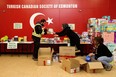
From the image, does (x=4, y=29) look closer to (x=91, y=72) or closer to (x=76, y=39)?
(x=76, y=39)

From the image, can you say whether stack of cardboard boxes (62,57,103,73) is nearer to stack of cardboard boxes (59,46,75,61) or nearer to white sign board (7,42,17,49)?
stack of cardboard boxes (59,46,75,61)

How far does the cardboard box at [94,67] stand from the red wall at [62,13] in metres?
2.72

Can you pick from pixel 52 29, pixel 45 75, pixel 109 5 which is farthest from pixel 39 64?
pixel 109 5

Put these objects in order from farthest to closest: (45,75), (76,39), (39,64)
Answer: (76,39) < (39,64) < (45,75)

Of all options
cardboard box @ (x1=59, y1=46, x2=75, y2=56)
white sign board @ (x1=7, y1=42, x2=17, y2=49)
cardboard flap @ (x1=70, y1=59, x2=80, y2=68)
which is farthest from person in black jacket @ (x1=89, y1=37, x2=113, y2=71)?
white sign board @ (x1=7, y1=42, x2=17, y2=49)

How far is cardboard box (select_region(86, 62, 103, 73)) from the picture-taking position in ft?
15.8

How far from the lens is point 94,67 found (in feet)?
15.8

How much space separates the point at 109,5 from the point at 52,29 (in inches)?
94.4

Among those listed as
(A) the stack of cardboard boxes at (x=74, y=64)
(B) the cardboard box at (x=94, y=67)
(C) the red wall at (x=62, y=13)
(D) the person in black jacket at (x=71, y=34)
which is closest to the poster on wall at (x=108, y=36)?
(D) the person in black jacket at (x=71, y=34)

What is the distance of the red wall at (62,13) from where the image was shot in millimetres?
7379

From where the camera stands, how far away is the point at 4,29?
24.6ft

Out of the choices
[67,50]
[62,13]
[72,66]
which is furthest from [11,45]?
[72,66]

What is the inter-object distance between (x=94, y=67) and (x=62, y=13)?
319 cm

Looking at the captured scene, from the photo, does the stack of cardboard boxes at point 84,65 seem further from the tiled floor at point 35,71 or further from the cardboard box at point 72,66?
the tiled floor at point 35,71
